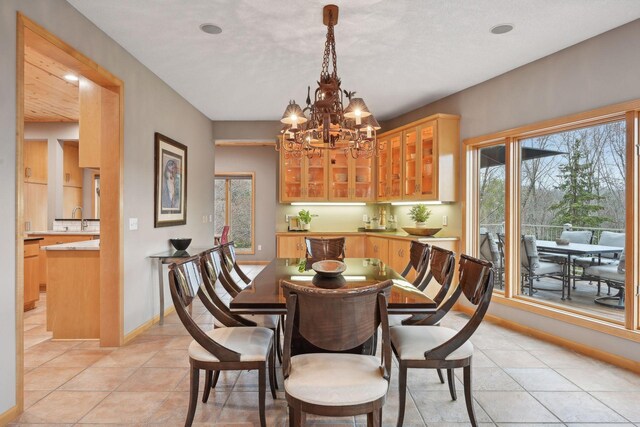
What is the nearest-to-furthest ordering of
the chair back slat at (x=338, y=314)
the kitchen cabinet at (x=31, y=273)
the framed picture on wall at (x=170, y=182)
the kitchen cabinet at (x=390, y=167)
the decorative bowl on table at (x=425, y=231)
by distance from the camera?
the chair back slat at (x=338, y=314), the framed picture on wall at (x=170, y=182), the kitchen cabinet at (x=31, y=273), the decorative bowl on table at (x=425, y=231), the kitchen cabinet at (x=390, y=167)

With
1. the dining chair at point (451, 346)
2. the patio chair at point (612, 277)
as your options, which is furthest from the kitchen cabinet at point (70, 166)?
the patio chair at point (612, 277)

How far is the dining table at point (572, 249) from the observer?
3.31 m

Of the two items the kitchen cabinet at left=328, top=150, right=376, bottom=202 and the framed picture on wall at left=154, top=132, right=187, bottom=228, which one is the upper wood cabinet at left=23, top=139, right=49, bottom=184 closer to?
the framed picture on wall at left=154, top=132, right=187, bottom=228

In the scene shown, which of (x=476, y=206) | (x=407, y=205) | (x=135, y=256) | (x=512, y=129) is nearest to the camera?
(x=135, y=256)

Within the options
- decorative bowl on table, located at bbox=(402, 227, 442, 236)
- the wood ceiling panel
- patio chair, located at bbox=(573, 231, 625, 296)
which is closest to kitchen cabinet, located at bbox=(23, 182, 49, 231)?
the wood ceiling panel

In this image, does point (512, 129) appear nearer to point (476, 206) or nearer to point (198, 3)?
point (476, 206)

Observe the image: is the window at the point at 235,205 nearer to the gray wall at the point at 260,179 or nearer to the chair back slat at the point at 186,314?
the gray wall at the point at 260,179

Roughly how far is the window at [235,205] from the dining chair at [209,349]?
665 centimetres

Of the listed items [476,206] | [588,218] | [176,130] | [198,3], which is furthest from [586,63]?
[176,130]

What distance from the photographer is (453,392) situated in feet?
7.87

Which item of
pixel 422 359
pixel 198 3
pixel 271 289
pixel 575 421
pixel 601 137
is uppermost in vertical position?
pixel 198 3

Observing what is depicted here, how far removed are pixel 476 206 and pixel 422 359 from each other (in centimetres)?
309

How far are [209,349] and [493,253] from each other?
3.64 metres

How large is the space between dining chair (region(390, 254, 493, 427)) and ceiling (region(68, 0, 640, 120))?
2004 millimetres
